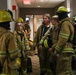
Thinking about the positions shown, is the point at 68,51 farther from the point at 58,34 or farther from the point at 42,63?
the point at 42,63

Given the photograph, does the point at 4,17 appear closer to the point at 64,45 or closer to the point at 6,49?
the point at 6,49

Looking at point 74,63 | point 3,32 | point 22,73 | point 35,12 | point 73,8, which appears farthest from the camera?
point 35,12

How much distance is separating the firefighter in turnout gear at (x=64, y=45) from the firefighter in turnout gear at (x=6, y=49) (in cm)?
109

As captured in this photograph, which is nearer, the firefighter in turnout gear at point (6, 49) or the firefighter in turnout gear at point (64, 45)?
the firefighter in turnout gear at point (6, 49)

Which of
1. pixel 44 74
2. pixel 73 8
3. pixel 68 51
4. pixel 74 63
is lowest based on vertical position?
pixel 44 74

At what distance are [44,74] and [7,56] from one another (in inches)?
106

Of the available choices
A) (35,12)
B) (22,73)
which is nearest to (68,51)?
(22,73)

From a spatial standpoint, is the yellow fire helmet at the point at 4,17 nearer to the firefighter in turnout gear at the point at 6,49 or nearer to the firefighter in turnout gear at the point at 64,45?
the firefighter in turnout gear at the point at 6,49

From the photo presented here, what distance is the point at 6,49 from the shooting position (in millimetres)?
2729

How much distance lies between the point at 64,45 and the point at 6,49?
50.0 inches

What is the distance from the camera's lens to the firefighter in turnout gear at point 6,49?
269cm

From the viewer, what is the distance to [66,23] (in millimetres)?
3568

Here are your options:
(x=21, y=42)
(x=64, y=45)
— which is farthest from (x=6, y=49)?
(x=21, y=42)

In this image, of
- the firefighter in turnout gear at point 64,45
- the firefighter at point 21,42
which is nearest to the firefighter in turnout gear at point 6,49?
the firefighter in turnout gear at point 64,45
